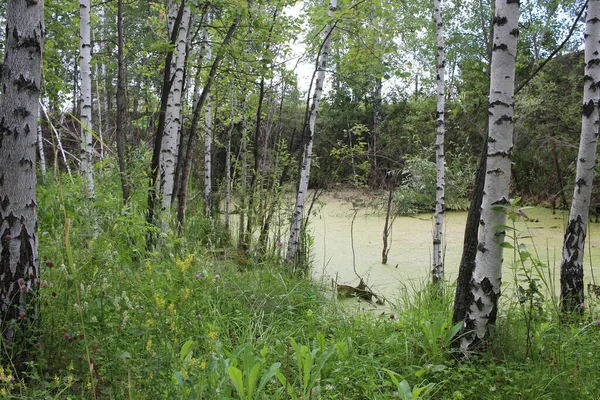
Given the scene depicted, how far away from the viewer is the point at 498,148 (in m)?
2.39

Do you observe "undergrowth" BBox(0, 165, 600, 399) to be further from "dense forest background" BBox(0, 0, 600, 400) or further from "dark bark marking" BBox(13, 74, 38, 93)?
"dark bark marking" BBox(13, 74, 38, 93)

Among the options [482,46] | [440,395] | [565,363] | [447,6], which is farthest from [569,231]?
[447,6]

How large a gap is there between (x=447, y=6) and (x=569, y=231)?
13.9 metres

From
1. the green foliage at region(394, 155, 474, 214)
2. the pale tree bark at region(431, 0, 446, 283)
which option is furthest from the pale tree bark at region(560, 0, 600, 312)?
the green foliage at region(394, 155, 474, 214)

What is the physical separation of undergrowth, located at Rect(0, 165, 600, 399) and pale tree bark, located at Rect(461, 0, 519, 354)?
1.39 feet

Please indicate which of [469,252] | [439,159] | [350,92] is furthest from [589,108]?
[350,92]

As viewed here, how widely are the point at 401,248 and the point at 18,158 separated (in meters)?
5.49

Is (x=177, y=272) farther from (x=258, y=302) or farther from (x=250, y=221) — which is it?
(x=250, y=221)

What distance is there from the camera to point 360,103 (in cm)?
1433

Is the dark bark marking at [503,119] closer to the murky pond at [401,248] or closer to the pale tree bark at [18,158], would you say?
the murky pond at [401,248]

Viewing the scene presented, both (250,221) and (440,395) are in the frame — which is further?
(250,221)

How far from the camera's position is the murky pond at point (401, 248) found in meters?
5.12

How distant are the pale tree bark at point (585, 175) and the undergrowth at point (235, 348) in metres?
0.39

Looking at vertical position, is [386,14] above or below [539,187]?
above
